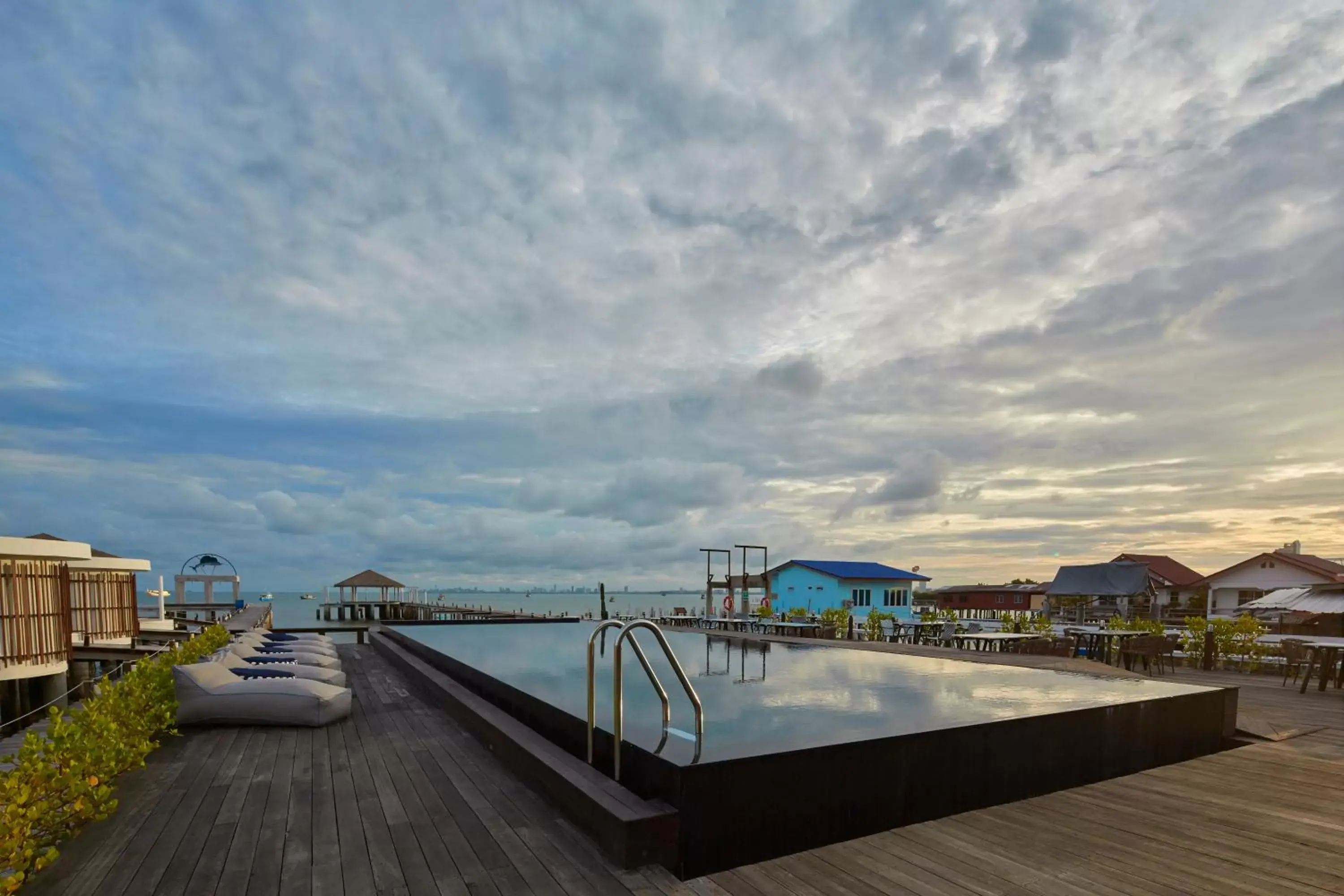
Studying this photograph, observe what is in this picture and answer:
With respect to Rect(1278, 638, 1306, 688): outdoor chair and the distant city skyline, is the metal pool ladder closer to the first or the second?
the distant city skyline

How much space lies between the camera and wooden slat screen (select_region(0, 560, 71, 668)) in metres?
6.99

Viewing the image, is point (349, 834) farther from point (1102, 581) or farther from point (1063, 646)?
point (1102, 581)

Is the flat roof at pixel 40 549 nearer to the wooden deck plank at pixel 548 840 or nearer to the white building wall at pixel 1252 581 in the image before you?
the wooden deck plank at pixel 548 840

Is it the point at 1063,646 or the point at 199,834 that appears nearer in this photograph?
the point at 199,834

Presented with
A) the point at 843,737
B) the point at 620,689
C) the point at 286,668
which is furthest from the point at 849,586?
the point at 620,689

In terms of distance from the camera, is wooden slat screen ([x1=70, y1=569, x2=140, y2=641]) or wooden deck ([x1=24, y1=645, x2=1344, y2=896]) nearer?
wooden deck ([x1=24, y1=645, x2=1344, y2=896])

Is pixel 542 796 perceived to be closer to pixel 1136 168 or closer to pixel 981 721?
pixel 981 721

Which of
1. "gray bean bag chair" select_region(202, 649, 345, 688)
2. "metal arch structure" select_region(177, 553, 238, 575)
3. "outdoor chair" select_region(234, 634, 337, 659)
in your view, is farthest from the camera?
"metal arch structure" select_region(177, 553, 238, 575)

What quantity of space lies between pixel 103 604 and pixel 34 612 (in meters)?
4.21

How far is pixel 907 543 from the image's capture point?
85.1 feet

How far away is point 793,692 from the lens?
5.59 m

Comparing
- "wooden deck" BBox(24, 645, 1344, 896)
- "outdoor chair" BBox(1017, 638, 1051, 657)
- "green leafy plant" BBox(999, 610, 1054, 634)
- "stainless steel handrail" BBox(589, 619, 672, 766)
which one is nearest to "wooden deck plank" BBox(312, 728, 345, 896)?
"wooden deck" BBox(24, 645, 1344, 896)

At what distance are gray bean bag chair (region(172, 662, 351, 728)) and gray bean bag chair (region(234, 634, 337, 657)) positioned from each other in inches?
95.6

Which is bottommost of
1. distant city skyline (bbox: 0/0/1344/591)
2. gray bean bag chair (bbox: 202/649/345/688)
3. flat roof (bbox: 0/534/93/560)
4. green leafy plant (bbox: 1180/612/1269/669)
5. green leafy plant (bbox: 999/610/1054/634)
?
green leafy plant (bbox: 999/610/1054/634)
